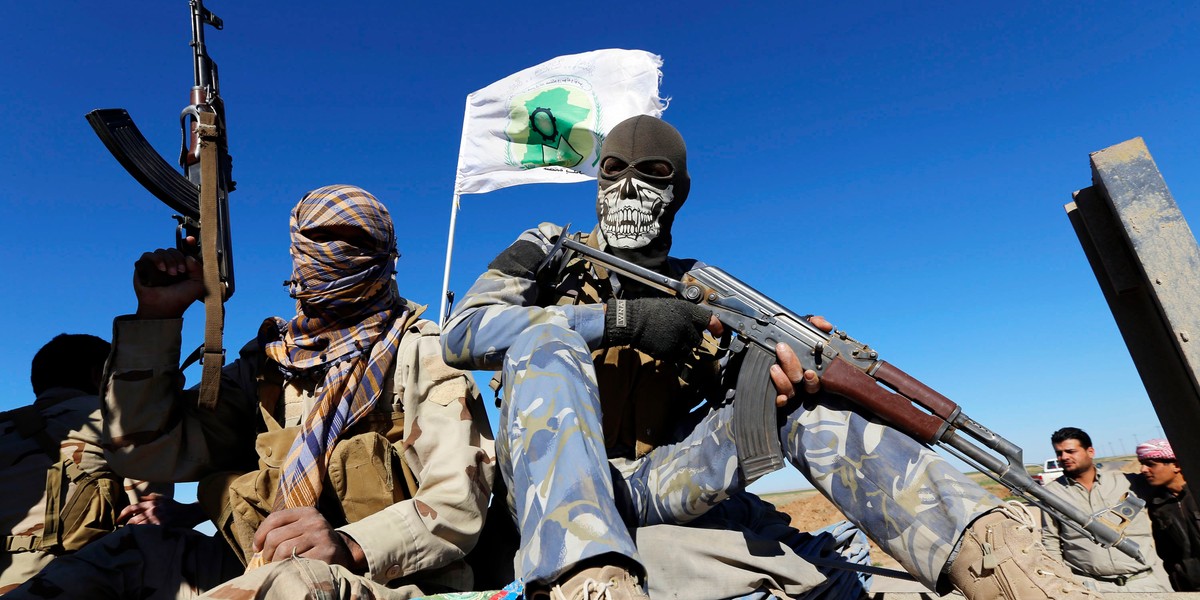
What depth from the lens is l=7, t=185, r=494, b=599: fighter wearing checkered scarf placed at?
2557 mm

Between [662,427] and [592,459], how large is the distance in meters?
0.99

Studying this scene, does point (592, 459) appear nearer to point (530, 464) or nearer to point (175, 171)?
point (530, 464)

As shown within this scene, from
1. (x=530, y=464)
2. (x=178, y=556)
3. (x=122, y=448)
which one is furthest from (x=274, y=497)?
(x=530, y=464)

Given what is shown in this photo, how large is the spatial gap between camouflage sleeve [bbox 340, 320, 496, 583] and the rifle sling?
2.47 ft

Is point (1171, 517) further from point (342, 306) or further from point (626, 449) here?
point (342, 306)

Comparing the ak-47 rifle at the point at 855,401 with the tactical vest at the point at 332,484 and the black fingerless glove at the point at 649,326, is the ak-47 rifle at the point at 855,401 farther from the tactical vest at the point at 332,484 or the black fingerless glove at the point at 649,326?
the tactical vest at the point at 332,484

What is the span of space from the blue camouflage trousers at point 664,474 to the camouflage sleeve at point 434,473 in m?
0.23

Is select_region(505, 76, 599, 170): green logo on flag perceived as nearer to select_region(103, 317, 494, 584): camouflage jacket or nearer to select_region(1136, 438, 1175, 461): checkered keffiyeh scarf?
select_region(103, 317, 494, 584): camouflage jacket

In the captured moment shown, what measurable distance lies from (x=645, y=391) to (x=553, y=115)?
4793mm

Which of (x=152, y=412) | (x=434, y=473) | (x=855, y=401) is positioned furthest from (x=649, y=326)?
(x=152, y=412)

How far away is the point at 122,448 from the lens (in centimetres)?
280

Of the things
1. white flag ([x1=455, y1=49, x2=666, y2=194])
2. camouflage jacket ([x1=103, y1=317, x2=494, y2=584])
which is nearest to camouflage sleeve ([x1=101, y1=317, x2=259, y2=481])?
camouflage jacket ([x1=103, y1=317, x2=494, y2=584])

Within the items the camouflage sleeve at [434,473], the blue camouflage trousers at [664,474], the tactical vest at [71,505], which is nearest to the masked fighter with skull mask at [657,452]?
the blue camouflage trousers at [664,474]

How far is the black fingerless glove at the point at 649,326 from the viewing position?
261cm
